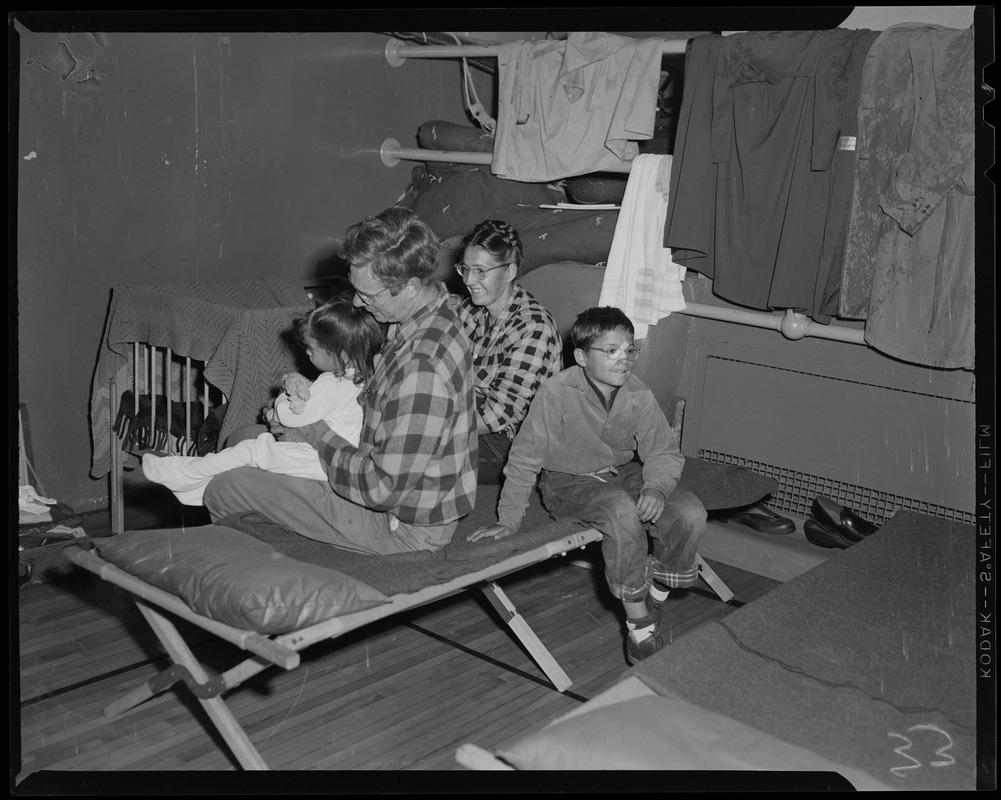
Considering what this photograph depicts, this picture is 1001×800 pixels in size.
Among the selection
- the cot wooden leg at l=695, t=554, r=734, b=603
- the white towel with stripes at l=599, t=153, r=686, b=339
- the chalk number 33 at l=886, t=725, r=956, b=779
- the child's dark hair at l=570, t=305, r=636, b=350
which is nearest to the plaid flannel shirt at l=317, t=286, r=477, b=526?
the child's dark hair at l=570, t=305, r=636, b=350

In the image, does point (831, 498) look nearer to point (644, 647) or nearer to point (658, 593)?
point (658, 593)

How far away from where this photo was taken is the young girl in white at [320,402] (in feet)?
8.96

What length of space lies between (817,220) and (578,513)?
57.1 inches

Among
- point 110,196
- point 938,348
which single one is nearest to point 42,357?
point 110,196

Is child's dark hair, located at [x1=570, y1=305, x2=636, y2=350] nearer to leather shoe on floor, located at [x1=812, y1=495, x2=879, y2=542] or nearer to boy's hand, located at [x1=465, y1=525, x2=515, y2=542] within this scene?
boy's hand, located at [x1=465, y1=525, x2=515, y2=542]

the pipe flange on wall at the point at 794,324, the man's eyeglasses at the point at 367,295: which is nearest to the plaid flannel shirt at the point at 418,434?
the man's eyeglasses at the point at 367,295

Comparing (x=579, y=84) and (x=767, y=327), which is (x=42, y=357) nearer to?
(x=579, y=84)

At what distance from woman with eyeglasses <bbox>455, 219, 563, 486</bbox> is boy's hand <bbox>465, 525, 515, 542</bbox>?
549mm

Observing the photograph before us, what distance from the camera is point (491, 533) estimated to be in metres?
2.86

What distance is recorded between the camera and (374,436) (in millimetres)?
2504

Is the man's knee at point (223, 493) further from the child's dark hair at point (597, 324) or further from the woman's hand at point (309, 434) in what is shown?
the child's dark hair at point (597, 324)

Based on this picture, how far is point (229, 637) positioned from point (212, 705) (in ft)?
0.67

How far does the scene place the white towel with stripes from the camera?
3.97 m

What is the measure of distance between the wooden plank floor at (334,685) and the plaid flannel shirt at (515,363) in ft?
2.29
